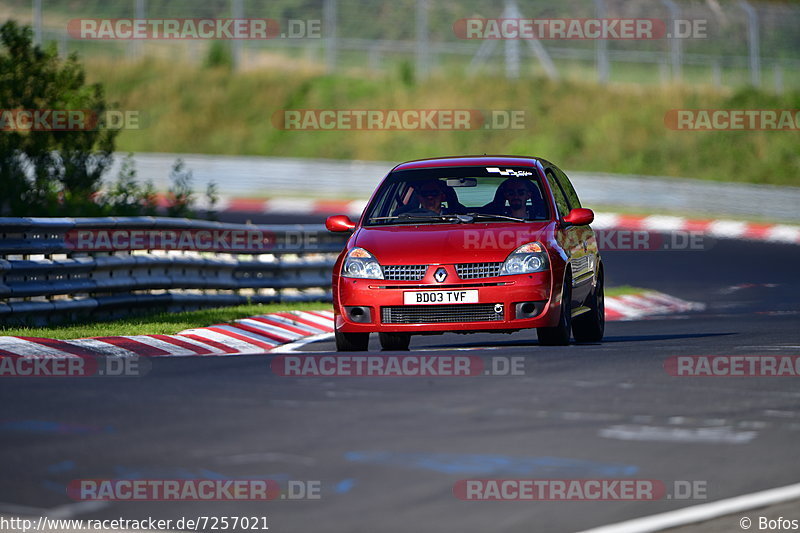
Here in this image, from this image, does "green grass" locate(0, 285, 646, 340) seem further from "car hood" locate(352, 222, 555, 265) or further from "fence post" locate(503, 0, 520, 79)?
"fence post" locate(503, 0, 520, 79)

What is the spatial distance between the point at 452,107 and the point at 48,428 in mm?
41020

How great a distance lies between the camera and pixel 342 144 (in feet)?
159

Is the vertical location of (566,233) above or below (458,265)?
above

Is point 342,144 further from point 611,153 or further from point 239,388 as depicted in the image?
point 239,388

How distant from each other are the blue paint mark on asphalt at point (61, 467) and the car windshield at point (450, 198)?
5939 millimetres

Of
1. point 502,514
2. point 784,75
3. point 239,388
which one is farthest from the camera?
point 784,75

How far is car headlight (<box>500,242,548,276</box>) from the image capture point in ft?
38.1

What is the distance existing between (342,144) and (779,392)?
131 feet

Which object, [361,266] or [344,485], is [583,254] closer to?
[361,266]

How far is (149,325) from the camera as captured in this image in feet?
44.4

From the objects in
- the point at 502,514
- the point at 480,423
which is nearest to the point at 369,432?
the point at 480,423

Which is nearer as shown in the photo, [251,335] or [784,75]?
[251,335]

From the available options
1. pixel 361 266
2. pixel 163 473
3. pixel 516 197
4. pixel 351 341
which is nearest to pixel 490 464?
pixel 163 473

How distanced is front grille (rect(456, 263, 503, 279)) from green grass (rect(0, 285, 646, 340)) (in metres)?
3.02
